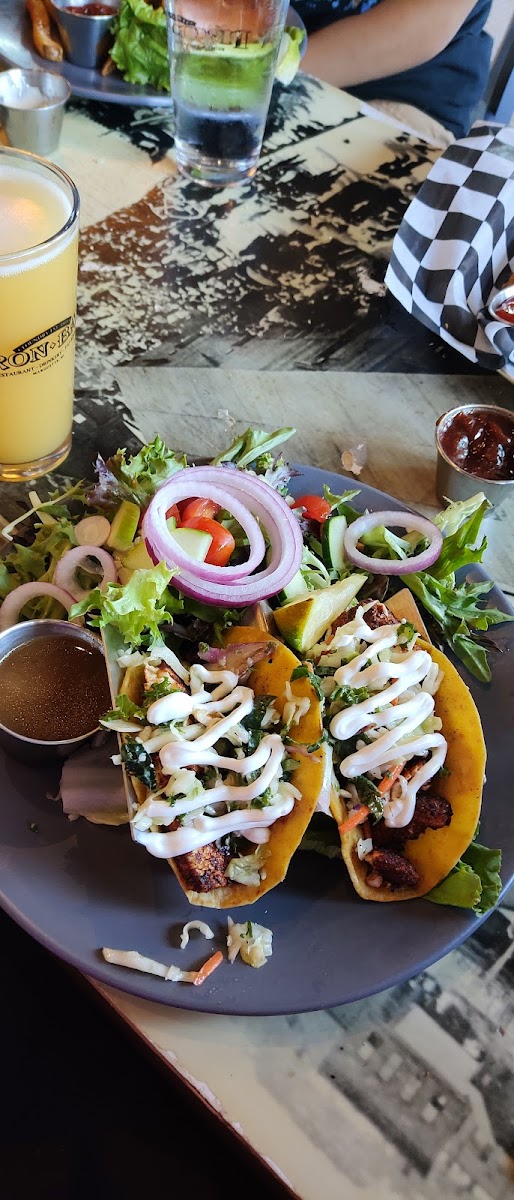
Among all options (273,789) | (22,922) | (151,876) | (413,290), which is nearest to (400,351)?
(413,290)

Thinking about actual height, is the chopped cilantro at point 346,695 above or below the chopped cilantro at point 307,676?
below

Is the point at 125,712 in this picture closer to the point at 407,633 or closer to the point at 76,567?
the point at 76,567

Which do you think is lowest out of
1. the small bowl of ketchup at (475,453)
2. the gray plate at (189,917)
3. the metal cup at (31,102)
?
the gray plate at (189,917)

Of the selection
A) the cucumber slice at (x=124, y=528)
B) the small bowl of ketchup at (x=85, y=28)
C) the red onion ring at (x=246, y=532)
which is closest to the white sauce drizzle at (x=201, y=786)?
the red onion ring at (x=246, y=532)

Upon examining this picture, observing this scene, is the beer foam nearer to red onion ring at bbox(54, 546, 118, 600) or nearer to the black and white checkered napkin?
red onion ring at bbox(54, 546, 118, 600)

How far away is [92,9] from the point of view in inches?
93.8

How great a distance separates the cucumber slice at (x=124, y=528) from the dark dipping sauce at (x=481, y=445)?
A: 676 mm

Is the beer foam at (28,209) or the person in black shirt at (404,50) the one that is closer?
the beer foam at (28,209)

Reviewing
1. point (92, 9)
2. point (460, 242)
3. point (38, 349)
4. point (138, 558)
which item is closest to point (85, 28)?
point (92, 9)

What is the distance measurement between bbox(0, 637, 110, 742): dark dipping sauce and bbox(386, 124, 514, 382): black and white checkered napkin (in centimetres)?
→ 130

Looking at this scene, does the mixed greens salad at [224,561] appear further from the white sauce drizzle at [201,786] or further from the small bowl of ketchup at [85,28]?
the small bowl of ketchup at [85,28]

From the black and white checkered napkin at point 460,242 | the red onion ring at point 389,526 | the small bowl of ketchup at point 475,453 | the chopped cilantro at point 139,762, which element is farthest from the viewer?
the black and white checkered napkin at point 460,242

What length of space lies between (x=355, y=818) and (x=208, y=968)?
29cm

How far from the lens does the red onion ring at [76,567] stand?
4.77ft
